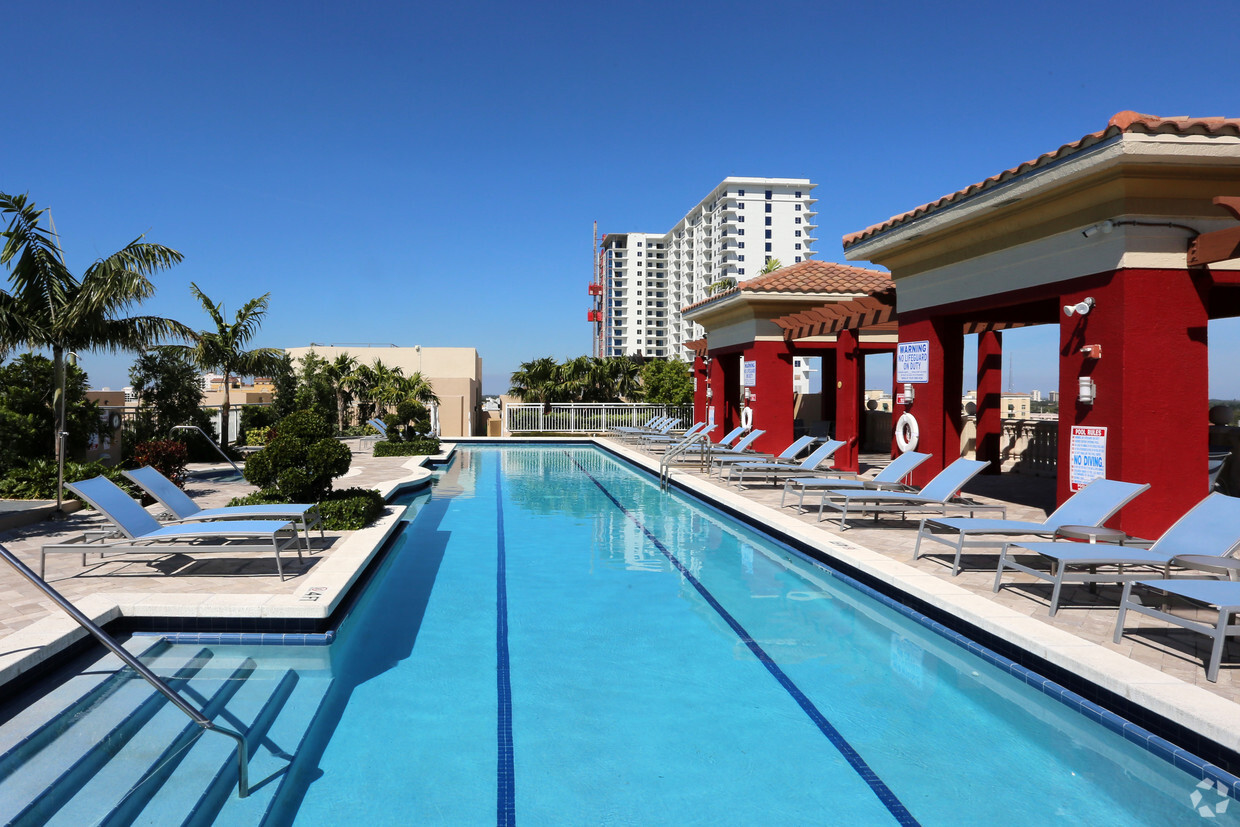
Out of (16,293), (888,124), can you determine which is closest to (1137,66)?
(888,124)

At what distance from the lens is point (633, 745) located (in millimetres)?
3973

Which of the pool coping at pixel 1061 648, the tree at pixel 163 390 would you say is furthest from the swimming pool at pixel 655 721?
the tree at pixel 163 390

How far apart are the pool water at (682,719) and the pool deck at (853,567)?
30cm

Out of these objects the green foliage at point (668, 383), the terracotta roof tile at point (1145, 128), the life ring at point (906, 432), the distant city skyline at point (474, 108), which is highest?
the distant city skyline at point (474, 108)

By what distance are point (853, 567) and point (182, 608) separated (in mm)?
5613

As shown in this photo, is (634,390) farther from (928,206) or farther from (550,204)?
(928,206)

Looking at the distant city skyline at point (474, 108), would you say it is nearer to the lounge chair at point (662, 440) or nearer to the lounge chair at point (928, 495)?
the lounge chair at point (928, 495)

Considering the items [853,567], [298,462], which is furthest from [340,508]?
[853,567]

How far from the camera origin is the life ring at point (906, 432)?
37.5 feet

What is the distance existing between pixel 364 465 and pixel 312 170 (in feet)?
31.0

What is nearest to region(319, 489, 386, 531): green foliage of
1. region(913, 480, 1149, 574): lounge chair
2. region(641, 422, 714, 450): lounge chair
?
A: region(913, 480, 1149, 574): lounge chair

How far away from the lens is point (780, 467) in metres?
12.4

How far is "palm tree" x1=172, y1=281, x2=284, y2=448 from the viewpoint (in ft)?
55.3

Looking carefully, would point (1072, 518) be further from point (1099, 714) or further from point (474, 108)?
point (474, 108)
